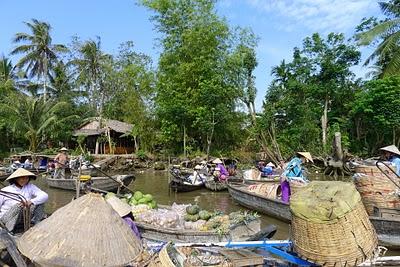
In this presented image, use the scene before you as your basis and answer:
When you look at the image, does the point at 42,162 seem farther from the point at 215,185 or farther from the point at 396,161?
the point at 396,161

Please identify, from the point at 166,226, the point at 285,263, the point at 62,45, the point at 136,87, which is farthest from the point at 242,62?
the point at 285,263

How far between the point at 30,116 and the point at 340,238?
1092 inches

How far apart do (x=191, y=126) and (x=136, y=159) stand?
13.6 feet

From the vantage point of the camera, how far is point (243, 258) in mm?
4590

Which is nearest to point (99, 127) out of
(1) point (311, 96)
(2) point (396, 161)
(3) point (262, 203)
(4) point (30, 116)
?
(4) point (30, 116)

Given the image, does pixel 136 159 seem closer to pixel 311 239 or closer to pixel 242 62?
pixel 242 62

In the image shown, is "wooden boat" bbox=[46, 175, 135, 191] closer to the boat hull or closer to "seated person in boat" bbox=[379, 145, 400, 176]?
the boat hull

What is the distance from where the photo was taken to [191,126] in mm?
27625

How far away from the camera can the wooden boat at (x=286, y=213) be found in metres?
7.21

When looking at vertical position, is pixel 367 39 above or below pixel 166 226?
above

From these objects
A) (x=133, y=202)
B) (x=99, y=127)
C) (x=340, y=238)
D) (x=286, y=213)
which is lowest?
(x=286, y=213)

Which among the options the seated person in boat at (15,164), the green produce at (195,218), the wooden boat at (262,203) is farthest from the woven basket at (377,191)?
the seated person in boat at (15,164)

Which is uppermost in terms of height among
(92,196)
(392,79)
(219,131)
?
(392,79)

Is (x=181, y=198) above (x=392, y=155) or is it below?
below
